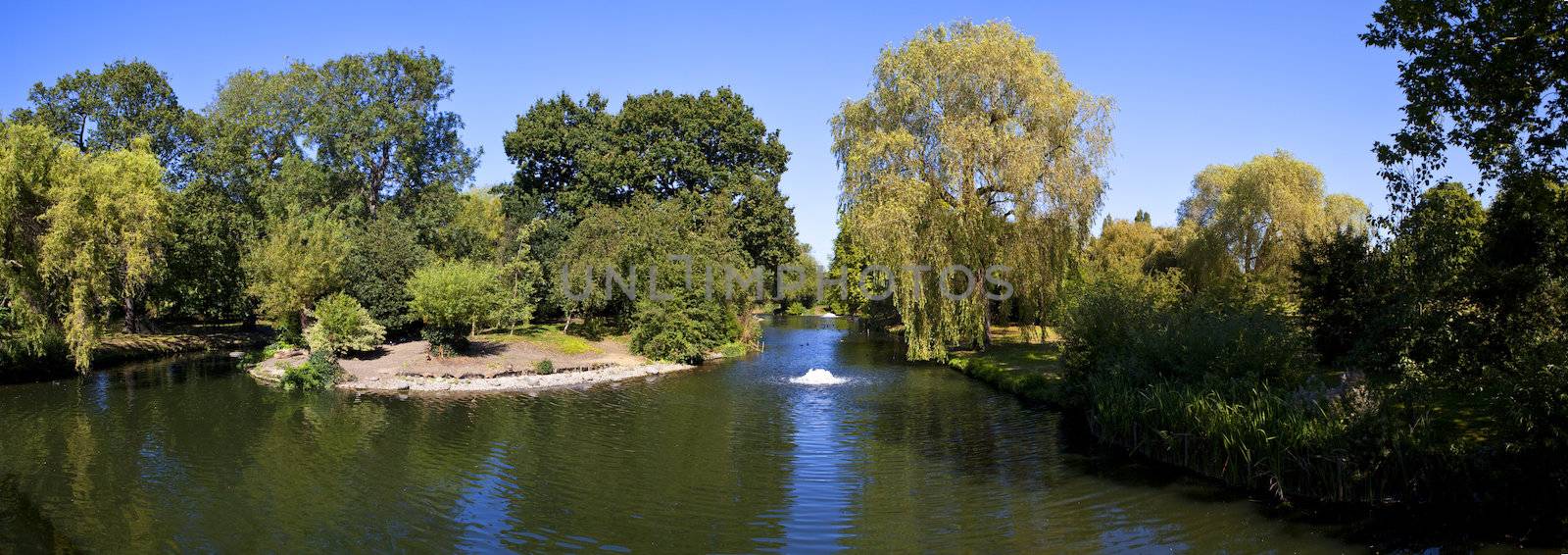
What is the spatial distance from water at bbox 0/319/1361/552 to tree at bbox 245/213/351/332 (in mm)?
8391

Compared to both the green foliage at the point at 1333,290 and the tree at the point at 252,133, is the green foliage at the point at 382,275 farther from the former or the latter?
the green foliage at the point at 1333,290

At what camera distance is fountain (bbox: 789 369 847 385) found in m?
29.8

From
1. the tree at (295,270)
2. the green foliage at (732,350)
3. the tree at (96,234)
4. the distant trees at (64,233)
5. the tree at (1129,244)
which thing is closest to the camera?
the distant trees at (64,233)

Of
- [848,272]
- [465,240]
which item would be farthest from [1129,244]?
[465,240]

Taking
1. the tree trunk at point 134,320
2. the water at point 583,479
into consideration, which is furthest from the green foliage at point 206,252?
the water at point 583,479

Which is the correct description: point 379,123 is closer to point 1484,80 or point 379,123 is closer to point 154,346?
point 154,346

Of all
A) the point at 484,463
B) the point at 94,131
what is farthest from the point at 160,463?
the point at 94,131

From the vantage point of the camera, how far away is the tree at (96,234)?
2706 cm

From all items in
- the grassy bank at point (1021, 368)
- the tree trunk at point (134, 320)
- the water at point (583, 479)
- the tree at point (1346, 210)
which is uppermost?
→ the tree at point (1346, 210)

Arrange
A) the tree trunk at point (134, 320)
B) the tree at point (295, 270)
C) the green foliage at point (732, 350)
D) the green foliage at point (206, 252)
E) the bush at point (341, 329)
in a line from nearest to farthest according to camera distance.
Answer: the bush at point (341, 329) < the tree at point (295, 270) < the green foliage at point (732, 350) < the tree trunk at point (134, 320) < the green foliage at point (206, 252)

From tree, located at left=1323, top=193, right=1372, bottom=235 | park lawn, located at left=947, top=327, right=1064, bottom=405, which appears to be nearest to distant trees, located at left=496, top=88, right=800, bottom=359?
park lawn, located at left=947, top=327, right=1064, bottom=405

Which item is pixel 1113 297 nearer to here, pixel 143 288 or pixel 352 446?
pixel 352 446

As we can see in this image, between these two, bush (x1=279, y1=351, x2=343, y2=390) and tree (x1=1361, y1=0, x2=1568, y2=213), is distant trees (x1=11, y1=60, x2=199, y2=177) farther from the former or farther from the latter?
tree (x1=1361, y1=0, x2=1568, y2=213)

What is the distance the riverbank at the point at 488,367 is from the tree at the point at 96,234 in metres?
5.36
